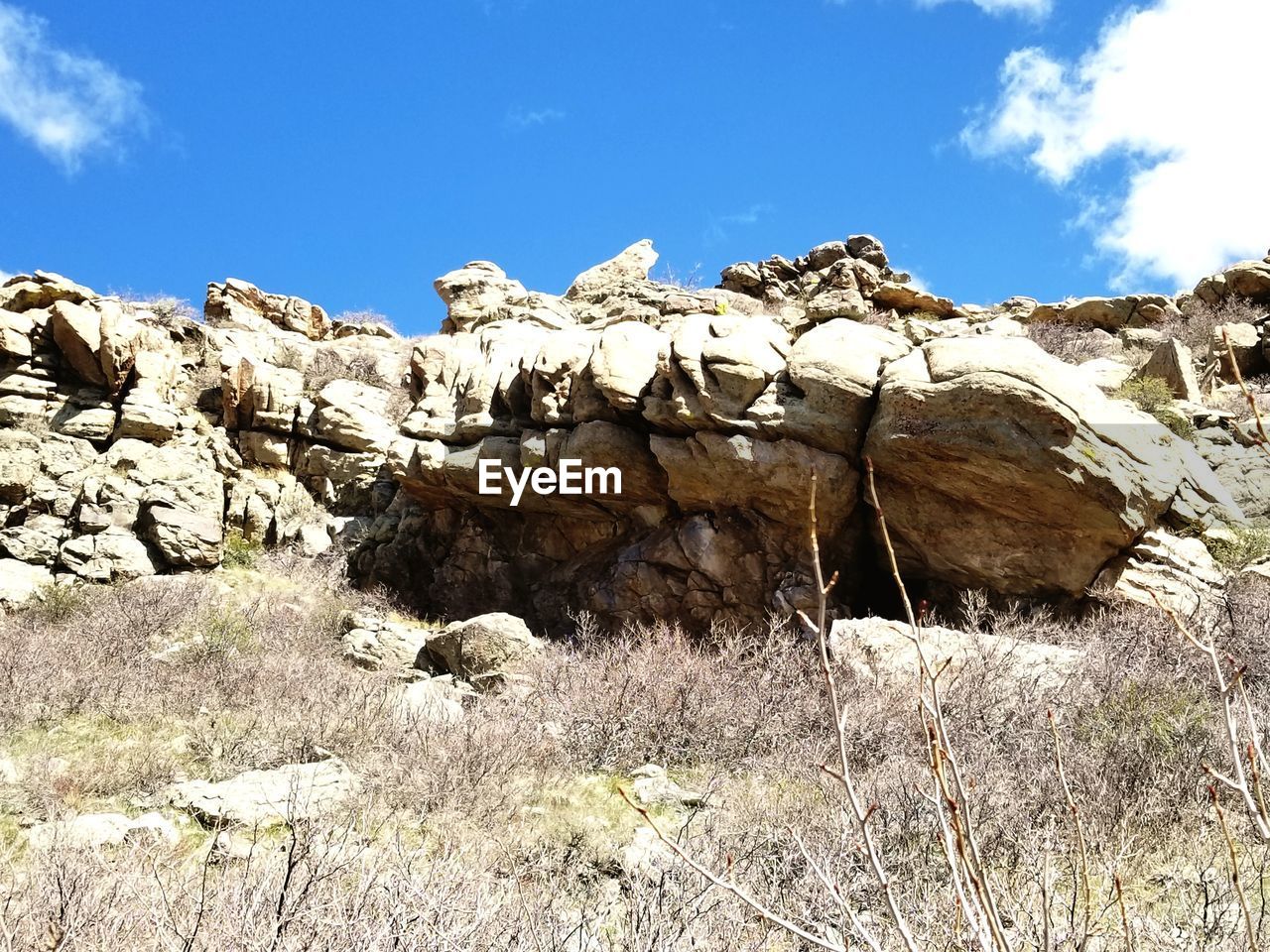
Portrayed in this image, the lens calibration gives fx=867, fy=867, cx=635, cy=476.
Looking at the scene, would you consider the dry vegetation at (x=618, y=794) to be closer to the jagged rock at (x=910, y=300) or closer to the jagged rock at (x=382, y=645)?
the jagged rock at (x=382, y=645)

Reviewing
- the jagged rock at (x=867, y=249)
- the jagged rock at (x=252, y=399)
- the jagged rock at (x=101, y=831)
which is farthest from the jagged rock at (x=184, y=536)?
the jagged rock at (x=867, y=249)

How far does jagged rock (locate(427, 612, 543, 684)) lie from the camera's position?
8812mm

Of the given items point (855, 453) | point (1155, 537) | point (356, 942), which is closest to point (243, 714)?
point (356, 942)

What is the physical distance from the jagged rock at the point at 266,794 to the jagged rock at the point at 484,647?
3.37m

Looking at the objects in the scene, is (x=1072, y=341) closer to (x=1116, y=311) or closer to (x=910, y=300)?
(x=1116, y=311)

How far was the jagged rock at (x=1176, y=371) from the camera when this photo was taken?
13.0m

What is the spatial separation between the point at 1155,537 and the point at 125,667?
10.1 metres

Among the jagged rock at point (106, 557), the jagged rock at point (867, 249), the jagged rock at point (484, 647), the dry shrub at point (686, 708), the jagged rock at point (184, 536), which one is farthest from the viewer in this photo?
the jagged rock at point (867, 249)

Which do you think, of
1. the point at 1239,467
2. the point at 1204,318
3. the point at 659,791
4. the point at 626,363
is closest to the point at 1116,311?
the point at 1204,318

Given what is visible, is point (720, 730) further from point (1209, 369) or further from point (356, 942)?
point (1209, 369)

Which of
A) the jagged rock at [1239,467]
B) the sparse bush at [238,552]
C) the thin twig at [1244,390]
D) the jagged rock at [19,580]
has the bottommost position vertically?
the jagged rock at [19,580]

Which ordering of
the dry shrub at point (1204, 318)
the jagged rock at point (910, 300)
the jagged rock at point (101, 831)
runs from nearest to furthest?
the jagged rock at point (101, 831) → the dry shrub at point (1204, 318) → the jagged rock at point (910, 300)

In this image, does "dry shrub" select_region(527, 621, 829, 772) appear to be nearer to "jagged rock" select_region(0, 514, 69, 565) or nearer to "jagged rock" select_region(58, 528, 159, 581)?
"jagged rock" select_region(58, 528, 159, 581)

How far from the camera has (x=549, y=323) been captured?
1934cm
